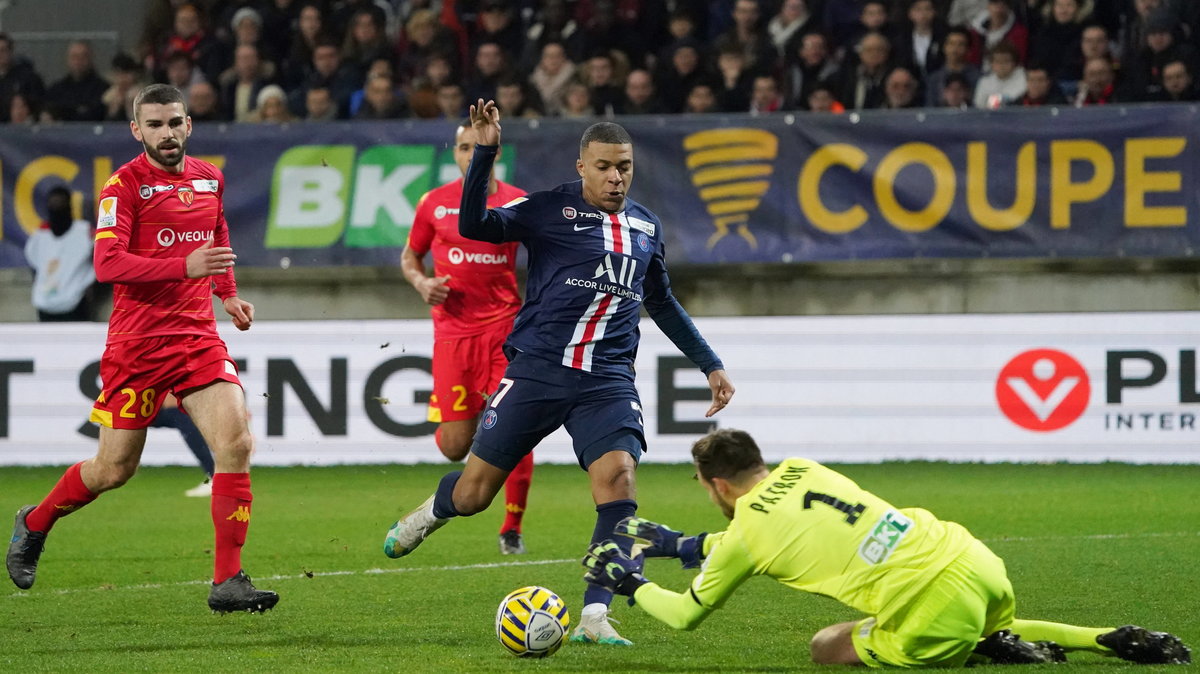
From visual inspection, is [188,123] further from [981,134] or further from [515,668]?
[981,134]

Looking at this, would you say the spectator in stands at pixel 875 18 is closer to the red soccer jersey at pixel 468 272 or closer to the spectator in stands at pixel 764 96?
the spectator in stands at pixel 764 96

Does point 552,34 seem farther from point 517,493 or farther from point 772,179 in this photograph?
point 517,493

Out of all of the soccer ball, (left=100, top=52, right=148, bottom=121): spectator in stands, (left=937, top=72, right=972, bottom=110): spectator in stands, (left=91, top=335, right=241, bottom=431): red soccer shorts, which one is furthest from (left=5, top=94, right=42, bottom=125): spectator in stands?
the soccer ball

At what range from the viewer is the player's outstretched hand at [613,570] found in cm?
555

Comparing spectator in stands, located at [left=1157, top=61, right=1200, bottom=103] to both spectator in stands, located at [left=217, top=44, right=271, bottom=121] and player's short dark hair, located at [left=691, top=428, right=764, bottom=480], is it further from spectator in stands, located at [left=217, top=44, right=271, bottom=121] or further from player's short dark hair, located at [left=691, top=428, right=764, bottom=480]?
player's short dark hair, located at [left=691, top=428, right=764, bottom=480]

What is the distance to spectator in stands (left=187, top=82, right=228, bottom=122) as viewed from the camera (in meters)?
15.8

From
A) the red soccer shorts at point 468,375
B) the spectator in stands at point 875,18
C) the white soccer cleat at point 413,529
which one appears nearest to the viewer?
the white soccer cleat at point 413,529

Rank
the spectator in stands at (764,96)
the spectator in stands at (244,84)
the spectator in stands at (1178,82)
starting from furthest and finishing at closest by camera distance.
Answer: the spectator in stands at (244,84), the spectator in stands at (764,96), the spectator in stands at (1178,82)

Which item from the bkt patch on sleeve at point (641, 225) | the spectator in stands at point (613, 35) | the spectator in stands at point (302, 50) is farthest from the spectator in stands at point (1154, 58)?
the bkt patch on sleeve at point (641, 225)

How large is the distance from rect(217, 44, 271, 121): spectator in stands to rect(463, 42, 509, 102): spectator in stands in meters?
2.15

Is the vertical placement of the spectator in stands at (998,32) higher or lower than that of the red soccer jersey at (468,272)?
higher

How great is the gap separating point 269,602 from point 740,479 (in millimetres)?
2246

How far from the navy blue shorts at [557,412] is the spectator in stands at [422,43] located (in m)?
9.77

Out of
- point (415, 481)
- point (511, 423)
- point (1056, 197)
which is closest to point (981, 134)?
point (1056, 197)
